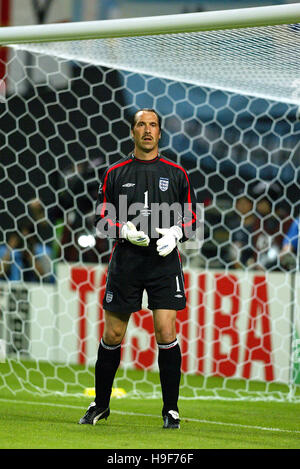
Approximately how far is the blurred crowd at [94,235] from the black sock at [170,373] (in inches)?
113

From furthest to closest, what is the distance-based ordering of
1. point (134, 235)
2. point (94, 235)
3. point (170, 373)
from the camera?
point (94, 235) < point (170, 373) < point (134, 235)

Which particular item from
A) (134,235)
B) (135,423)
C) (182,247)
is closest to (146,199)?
(134,235)

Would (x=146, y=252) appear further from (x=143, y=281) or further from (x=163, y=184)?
(x=163, y=184)

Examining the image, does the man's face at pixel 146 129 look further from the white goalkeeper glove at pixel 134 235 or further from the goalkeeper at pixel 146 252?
the white goalkeeper glove at pixel 134 235

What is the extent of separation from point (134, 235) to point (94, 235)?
381 cm

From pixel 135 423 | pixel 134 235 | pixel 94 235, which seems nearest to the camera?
pixel 134 235

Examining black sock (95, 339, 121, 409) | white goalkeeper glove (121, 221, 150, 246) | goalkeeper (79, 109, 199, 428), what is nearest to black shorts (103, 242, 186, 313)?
goalkeeper (79, 109, 199, 428)

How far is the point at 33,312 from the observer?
24.5 feet

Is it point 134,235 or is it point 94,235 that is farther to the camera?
point 94,235

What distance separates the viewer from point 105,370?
13.8ft

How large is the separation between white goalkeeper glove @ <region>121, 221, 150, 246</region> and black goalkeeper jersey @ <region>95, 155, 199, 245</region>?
0.29ft

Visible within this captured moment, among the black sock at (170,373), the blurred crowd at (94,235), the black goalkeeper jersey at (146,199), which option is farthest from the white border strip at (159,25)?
the blurred crowd at (94,235)
